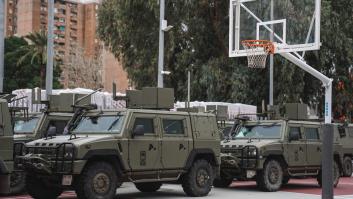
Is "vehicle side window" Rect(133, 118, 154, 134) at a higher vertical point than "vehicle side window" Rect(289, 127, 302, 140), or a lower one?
higher

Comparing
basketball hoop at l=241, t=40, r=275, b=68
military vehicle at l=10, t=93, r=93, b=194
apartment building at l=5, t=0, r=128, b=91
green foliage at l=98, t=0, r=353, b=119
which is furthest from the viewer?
apartment building at l=5, t=0, r=128, b=91

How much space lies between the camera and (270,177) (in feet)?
55.2

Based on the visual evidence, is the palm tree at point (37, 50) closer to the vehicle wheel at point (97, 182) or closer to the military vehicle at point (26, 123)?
the military vehicle at point (26, 123)

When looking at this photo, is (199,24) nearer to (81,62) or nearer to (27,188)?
(27,188)

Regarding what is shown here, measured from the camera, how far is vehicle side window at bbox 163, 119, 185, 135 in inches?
574

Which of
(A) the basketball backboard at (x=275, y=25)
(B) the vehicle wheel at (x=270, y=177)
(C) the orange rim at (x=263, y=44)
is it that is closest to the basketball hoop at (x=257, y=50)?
(C) the orange rim at (x=263, y=44)

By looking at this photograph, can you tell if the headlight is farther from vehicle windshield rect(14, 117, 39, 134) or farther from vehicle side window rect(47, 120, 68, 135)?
vehicle windshield rect(14, 117, 39, 134)

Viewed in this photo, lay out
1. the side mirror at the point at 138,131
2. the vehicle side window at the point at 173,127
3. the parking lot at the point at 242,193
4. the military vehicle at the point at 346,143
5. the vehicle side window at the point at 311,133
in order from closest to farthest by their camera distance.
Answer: the side mirror at the point at 138,131 → the vehicle side window at the point at 173,127 → the parking lot at the point at 242,193 → the vehicle side window at the point at 311,133 → the military vehicle at the point at 346,143

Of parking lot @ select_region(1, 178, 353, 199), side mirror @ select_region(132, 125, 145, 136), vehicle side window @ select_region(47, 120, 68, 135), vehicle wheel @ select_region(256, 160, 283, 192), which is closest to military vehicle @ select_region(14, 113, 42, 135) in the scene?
vehicle side window @ select_region(47, 120, 68, 135)

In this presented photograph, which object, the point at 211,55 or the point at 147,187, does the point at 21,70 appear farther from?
the point at 147,187

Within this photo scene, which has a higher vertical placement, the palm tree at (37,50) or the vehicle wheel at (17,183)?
the palm tree at (37,50)

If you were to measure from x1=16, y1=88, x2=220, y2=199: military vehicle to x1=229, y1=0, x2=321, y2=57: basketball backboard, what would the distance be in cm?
344

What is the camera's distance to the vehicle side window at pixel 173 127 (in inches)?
574

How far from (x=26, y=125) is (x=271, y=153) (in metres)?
6.44
